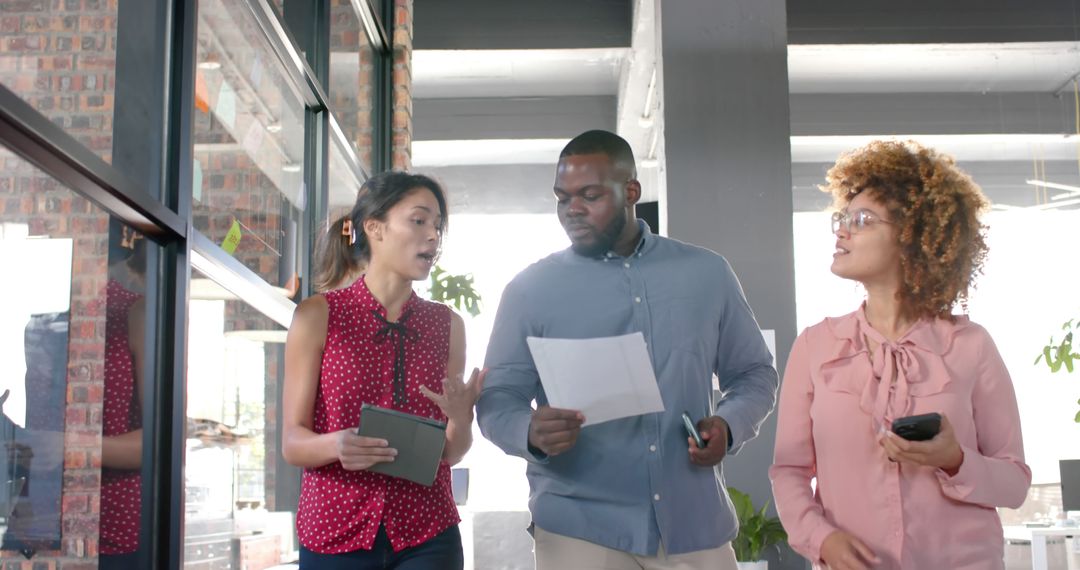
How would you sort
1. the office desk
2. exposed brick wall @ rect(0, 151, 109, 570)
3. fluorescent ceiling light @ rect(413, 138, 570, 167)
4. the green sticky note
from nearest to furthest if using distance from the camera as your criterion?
1. exposed brick wall @ rect(0, 151, 109, 570)
2. the green sticky note
3. the office desk
4. fluorescent ceiling light @ rect(413, 138, 570, 167)

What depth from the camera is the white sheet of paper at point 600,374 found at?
2064 mm

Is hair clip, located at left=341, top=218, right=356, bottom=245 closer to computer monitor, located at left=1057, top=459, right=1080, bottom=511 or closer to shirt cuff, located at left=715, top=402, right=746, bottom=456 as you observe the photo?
shirt cuff, located at left=715, top=402, right=746, bottom=456

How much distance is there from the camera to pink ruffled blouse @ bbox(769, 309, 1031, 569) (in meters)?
1.80

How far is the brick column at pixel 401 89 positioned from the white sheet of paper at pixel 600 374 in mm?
4203

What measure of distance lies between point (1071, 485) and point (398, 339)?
7458mm

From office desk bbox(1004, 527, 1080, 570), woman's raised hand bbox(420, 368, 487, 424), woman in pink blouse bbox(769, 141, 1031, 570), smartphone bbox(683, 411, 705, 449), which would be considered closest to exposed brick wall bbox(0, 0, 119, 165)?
woman's raised hand bbox(420, 368, 487, 424)

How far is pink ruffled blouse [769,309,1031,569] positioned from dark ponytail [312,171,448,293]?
0.99 metres

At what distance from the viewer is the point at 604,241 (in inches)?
93.0

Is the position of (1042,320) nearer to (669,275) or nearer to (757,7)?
(757,7)

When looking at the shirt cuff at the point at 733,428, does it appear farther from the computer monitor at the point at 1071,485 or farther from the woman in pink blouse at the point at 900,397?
the computer monitor at the point at 1071,485

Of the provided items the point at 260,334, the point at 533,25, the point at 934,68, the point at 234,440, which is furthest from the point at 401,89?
the point at 934,68

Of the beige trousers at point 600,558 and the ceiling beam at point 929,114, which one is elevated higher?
the ceiling beam at point 929,114

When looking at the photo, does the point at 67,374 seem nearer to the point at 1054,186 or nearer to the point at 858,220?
the point at 858,220

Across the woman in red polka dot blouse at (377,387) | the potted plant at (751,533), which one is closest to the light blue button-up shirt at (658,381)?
the woman in red polka dot blouse at (377,387)
